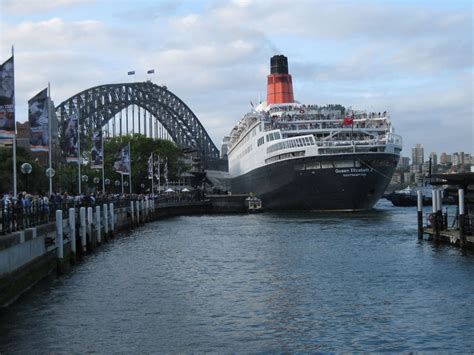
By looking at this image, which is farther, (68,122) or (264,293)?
(68,122)

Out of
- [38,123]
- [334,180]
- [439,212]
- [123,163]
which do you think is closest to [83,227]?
[38,123]

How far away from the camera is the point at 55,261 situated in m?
43.0

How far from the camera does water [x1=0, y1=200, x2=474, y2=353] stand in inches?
973

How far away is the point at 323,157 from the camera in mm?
96875

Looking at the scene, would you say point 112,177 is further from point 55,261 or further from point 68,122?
point 55,261

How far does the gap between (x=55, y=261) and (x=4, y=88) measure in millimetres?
10428

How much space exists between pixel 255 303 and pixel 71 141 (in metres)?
33.4

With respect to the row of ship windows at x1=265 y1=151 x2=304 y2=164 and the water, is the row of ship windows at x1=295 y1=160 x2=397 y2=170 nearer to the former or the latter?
the row of ship windows at x1=265 y1=151 x2=304 y2=164

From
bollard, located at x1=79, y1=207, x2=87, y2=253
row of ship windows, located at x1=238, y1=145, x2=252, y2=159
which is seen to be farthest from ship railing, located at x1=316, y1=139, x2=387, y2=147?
bollard, located at x1=79, y1=207, x2=87, y2=253

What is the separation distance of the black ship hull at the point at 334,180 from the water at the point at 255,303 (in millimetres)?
42684

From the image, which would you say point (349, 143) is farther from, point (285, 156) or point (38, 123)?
point (38, 123)

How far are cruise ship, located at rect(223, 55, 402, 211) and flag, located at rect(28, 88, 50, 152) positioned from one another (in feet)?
176

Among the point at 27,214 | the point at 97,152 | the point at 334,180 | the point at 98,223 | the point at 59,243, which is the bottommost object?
the point at 59,243

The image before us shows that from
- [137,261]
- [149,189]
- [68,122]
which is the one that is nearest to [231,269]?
[137,261]
